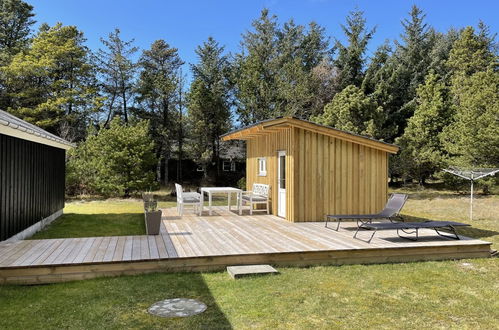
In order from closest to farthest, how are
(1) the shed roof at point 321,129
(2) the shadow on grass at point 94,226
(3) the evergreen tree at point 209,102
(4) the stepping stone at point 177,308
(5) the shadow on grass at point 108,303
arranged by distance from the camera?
(5) the shadow on grass at point 108,303
(4) the stepping stone at point 177,308
(2) the shadow on grass at point 94,226
(1) the shed roof at point 321,129
(3) the evergreen tree at point 209,102

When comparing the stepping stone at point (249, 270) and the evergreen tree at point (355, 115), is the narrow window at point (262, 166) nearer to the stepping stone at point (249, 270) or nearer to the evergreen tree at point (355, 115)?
the stepping stone at point (249, 270)

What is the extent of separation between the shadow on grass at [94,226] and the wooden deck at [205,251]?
172 cm

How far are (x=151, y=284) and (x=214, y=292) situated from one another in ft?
2.73

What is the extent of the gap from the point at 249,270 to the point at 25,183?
17.4ft

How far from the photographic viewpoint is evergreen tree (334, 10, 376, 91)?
83.0 feet

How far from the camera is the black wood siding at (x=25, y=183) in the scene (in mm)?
6441

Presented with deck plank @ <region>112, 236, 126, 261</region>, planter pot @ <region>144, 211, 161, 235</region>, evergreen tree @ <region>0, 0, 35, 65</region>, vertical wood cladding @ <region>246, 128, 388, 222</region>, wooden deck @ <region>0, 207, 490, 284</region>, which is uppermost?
evergreen tree @ <region>0, 0, 35, 65</region>

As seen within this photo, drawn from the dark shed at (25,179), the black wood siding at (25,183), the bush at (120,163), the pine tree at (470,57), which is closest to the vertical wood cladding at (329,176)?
the dark shed at (25,179)

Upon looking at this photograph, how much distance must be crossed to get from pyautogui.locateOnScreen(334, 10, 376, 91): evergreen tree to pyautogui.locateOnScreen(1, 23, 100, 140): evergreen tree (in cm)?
1650

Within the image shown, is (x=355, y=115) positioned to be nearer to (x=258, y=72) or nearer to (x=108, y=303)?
(x=258, y=72)

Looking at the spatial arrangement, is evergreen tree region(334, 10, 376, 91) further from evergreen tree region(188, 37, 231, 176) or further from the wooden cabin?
the wooden cabin

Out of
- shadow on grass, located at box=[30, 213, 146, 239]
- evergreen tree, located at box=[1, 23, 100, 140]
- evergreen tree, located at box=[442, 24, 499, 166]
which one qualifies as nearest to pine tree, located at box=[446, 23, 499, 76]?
evergreen tree, located at box=[442, 24, 499, 166]

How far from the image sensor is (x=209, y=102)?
2319 centimetres

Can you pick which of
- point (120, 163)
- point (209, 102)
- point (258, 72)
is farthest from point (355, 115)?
point (120, 163)
